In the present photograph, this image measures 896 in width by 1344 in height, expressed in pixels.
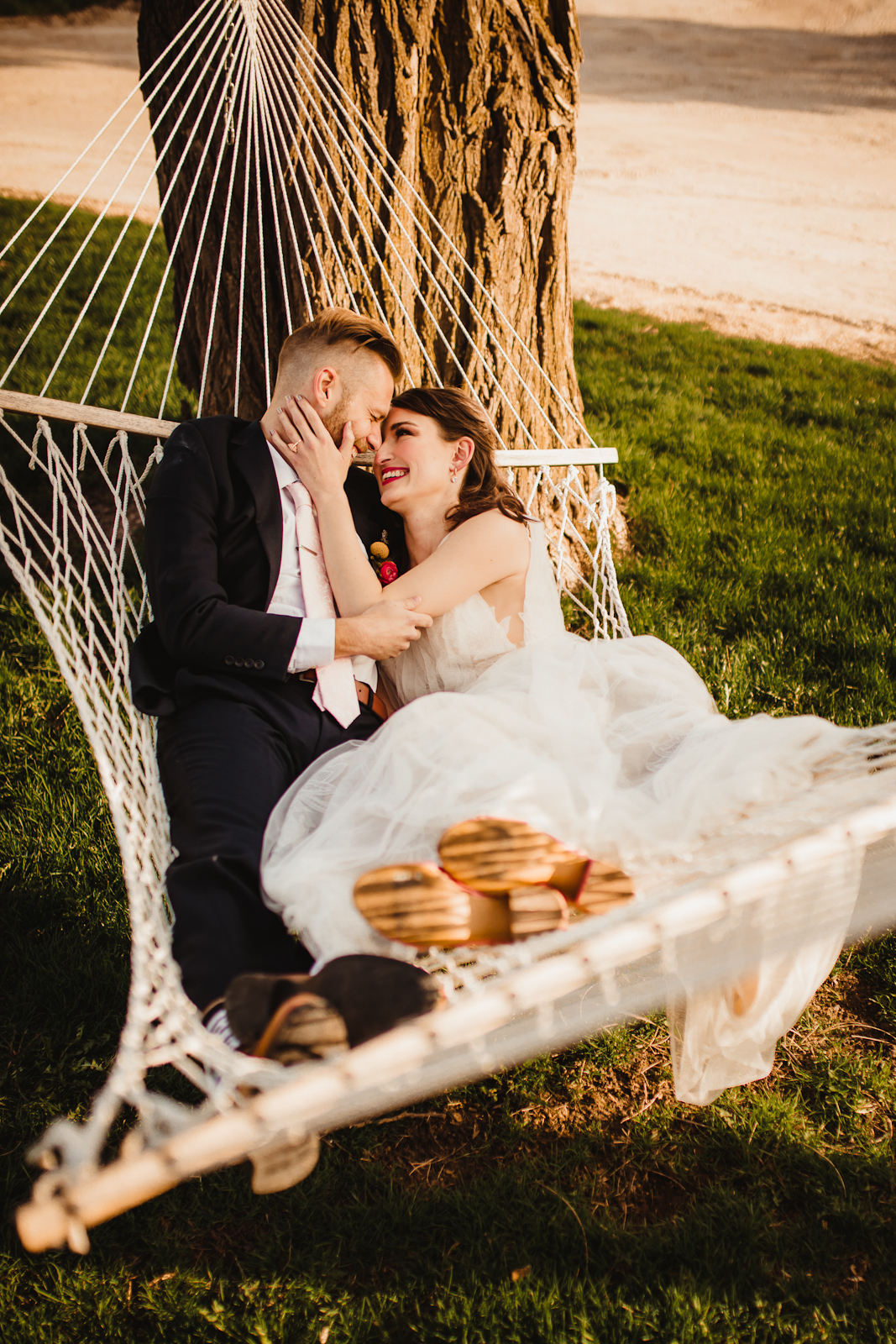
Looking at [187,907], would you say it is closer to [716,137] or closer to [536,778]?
[536,778]

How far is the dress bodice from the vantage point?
5.59 feet

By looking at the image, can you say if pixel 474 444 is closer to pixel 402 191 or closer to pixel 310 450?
pixel 310 450

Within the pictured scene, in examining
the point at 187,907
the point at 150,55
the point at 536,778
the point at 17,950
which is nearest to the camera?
the point at 187,907

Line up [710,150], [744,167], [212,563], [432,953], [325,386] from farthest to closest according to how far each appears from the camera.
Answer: [710,150] < [744,167] < [325,386] < [212,563] < [432,953]

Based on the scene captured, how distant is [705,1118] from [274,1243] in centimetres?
75

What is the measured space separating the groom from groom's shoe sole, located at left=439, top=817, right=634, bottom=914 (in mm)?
265

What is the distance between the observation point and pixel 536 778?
124 cm

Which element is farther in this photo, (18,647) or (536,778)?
(18,647)

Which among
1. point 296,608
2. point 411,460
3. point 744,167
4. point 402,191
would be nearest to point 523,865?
point 296,608

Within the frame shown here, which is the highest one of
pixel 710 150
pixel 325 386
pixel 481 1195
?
pixel 710 150

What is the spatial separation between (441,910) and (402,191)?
2.10 meters

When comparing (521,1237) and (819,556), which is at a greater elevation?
(819,556)

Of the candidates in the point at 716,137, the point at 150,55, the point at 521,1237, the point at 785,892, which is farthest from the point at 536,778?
the point at 716,137

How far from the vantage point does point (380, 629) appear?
157 centimetres
